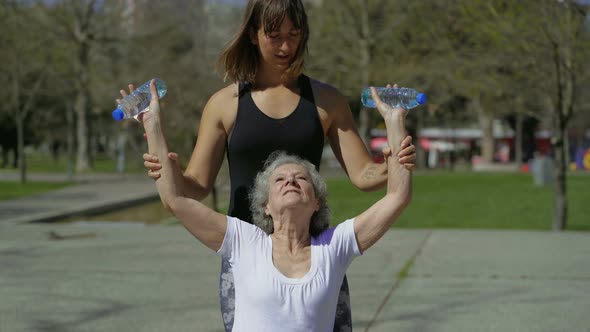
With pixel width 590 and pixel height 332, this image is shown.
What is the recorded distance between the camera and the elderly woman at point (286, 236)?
2711 mm

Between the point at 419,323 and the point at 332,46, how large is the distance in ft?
82.1

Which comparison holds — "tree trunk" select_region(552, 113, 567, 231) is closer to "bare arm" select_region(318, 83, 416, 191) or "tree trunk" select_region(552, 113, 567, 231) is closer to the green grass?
"bare arm" select_region(318, 83, 416, 191)

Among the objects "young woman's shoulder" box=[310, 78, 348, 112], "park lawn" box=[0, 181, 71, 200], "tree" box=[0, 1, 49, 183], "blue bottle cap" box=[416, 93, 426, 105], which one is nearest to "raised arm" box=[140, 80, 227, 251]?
"young woman's shoulder" box=[310, 78, 348, 112]

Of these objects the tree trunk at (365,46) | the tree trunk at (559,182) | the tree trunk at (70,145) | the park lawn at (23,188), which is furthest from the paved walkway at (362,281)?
the tree trunk at (365,46)

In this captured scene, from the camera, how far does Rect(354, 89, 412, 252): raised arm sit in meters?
2.81

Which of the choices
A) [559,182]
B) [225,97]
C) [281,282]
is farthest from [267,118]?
[559,182]

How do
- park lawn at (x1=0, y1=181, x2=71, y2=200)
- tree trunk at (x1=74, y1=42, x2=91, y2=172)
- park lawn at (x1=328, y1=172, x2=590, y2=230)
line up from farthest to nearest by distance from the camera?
tree trunk at (x1=74, y1=42, x2=91, y2=172) → park lawn at (x1=0, y1=181, x2=71, y2=200) → park lawn at (x1=328, y1=172, x2=590, y2=230)

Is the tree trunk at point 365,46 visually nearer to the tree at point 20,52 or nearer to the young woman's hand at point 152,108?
the tree at point 20,52

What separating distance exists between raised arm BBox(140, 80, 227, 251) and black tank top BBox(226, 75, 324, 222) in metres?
0.27

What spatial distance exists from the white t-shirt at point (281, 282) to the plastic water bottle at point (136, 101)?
1.68 ft

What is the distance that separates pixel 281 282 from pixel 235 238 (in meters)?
0.25

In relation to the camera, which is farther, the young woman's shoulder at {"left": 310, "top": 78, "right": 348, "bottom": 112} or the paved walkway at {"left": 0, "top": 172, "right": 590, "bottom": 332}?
the paved walkway at {"left": 0, "top": 172, "right": 590, "bottom": 332}

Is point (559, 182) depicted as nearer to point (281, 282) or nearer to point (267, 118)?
point (267, 118)

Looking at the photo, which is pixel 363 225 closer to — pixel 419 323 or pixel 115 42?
pixel 419 323
